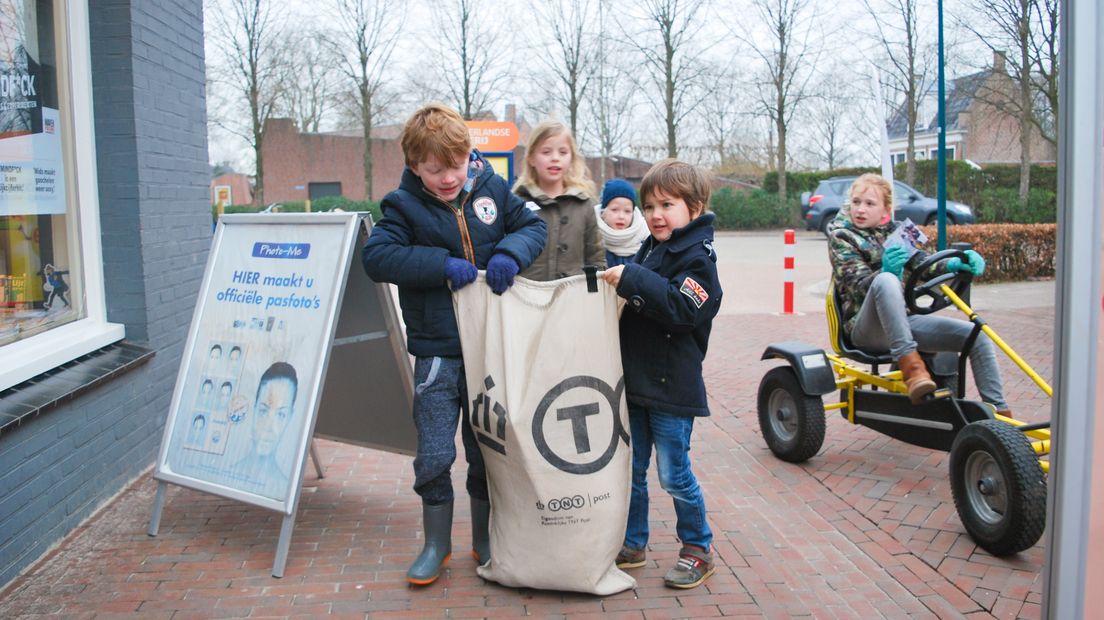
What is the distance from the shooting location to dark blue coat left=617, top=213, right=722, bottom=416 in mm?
3141

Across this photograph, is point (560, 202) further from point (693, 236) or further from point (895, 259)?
point (895, 259)

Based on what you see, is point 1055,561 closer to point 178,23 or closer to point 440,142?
point 440,142

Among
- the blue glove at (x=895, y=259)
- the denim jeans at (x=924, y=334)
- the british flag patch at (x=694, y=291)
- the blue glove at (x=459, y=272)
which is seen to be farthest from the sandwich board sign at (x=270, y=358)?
the blue glove at (x=895, y=259)

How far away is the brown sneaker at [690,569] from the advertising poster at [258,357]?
5.00 feet

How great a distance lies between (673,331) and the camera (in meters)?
3.31

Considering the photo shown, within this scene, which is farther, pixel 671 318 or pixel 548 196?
pixel 548 196

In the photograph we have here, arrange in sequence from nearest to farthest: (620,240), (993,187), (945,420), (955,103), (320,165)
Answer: (945,420), (620,240), (955,103), (993,187), (320,165)

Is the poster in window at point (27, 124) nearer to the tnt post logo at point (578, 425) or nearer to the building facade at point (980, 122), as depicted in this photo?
the tnt post logo at point (578, 425)

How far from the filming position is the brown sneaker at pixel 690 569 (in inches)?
135

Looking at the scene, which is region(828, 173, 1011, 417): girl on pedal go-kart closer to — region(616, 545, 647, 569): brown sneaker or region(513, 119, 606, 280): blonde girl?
region(513, 119, 606, 280): blonde girl

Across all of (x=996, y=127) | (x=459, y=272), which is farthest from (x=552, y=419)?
(x=996, y=127)

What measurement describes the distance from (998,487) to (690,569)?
53.0 inches

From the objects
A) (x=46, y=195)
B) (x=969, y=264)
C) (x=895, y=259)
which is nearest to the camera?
(x=46, y=195)

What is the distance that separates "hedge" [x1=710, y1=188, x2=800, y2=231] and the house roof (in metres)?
4.46
